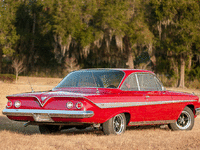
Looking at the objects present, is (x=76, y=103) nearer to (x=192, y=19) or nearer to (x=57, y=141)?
(x=57, y=141)

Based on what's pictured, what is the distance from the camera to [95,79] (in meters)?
8.52

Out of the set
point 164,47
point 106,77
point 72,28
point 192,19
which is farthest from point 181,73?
point 106,77

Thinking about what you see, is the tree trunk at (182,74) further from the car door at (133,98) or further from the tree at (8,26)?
the car door at (133,98)

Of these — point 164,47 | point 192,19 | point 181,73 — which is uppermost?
point 192,19

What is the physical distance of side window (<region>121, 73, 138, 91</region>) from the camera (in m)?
8.36

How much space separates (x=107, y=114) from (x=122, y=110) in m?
0.46

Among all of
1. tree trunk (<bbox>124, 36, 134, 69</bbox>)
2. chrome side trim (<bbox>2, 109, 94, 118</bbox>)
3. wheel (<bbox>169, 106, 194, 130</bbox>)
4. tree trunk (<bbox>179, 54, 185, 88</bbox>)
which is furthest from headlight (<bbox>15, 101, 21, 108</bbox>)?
tree trunk (<bbox>124, 36, 134, 69</bbox>)

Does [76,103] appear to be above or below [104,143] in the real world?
above

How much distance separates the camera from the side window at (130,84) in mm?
8359

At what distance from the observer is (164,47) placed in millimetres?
42969

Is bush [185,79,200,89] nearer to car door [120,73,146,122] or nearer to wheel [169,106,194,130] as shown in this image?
wheel [169,106,194,130]

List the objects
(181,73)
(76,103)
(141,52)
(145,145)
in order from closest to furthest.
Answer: (145,145) < (76,103) < (181,73) < (141,52)

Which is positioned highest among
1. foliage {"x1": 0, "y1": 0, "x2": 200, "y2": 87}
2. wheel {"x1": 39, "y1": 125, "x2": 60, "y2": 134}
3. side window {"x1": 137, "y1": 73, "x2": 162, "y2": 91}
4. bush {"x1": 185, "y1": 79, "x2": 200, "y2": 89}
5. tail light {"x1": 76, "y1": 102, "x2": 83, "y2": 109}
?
foliage {"x1": 0, "y1": 0, "x2": 200, "y2": 87}

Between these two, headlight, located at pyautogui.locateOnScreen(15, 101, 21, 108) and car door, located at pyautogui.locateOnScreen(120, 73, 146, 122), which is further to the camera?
car door, located at pyautogui.locateOnScreen(120, 73, 146, 122)
